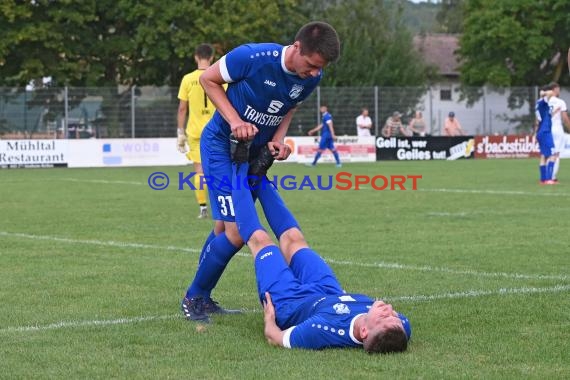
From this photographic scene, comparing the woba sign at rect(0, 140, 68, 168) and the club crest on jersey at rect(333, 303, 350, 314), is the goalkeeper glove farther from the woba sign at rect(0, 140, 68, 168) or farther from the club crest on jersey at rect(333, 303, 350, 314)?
the woba sign at rect(0, 140, 68, 168)

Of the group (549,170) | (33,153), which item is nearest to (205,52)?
(549,170)

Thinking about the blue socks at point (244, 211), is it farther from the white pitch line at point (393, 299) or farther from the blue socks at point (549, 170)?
the blue socks at point (549, 170)

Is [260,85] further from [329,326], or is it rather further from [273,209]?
[329,326]

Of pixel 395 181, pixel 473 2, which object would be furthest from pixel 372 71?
pixel 395 181

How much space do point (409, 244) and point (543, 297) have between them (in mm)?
3690

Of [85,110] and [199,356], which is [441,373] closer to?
[199,356]

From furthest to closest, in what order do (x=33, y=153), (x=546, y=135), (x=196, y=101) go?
Result: (x=33, y=153) < (x=546, y=135) < (x=196, y=101)

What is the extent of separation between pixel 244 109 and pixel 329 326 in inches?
67.6

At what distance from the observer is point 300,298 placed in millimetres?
6238

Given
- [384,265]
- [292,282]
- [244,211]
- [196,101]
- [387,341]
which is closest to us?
[387,341]

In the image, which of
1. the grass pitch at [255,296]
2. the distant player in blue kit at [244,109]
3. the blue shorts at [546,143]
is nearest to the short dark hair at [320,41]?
the distant player in blue kit at [244,109]

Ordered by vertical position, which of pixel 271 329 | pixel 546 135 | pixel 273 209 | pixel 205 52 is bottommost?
pixel 271 329

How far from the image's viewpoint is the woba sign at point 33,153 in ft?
110

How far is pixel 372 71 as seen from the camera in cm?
5722
